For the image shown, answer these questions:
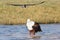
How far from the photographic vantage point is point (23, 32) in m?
19.9

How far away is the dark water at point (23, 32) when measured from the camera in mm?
18031

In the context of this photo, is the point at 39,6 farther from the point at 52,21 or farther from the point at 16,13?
the point at 52,21

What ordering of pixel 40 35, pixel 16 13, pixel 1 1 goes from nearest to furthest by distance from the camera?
pixel 40 35 → pixel 16 13 → pixel 1 1

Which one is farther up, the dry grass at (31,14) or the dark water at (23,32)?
the dry grass at (31,14)

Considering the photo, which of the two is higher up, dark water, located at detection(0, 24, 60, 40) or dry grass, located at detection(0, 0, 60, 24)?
dry grass, located at detection(0, 0, 60, 24)

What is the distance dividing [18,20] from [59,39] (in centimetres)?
675

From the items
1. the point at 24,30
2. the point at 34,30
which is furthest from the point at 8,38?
the point at 24,30

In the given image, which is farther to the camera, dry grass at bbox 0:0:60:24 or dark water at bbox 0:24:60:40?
dry grass at bbox 0:0:60:24

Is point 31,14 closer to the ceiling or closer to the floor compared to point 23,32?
closer to the ceiling

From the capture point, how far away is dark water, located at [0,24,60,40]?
18.0 m

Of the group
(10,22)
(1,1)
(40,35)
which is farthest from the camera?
(1,1)

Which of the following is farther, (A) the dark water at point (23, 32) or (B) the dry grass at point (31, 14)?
(B) the dry grass at point (31, 14)

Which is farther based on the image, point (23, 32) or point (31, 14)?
point (31, 14)

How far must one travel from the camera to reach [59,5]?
101 feet
